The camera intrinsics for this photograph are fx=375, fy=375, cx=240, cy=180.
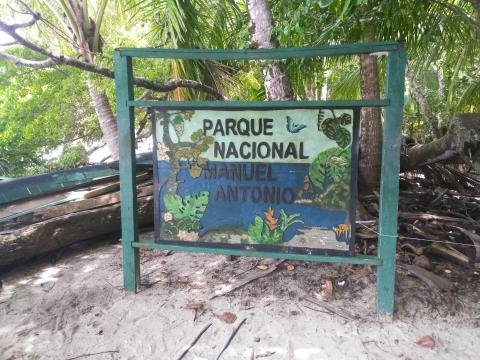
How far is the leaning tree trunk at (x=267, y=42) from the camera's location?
4156 mm

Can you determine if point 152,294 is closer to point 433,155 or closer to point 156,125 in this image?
point 156,125

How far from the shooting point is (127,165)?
287cm

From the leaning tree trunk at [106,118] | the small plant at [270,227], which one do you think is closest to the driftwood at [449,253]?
the small plant at [270,227]

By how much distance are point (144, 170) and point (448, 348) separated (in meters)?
4.05

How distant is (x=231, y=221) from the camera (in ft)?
9.20

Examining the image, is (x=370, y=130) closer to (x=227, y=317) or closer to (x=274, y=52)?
(x=274, y=52)

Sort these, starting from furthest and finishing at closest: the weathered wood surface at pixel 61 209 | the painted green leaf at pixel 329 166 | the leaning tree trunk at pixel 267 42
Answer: the leaning tree trunk at pixel 267 42
the weathered wood surface at pixel 61 209
the painted green leaf at pixel 329 166

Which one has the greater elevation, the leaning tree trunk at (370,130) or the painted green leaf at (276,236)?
the leaning tree trunk at (370,130)

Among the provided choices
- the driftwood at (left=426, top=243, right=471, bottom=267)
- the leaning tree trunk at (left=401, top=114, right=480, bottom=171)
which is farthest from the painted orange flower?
the leaning tree trunk at (left=401, top=114, right=480, bottom=171)

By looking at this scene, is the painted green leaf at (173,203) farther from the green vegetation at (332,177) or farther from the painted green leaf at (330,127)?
the painted green leaf at (330,127)

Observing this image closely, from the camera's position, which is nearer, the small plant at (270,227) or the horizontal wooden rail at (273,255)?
the horizontal wooden rail at (273,255)

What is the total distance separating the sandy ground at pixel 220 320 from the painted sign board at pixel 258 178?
1.56 ft

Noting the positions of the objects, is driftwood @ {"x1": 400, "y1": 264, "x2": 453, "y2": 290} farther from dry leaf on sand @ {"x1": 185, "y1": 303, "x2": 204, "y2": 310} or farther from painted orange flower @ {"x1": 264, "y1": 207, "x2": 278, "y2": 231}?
dry leaf on sand @ {"x1": 185, "y1": 303, "x2": 204, "y2": 310}

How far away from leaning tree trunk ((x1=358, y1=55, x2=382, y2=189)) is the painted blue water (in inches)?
82.0
